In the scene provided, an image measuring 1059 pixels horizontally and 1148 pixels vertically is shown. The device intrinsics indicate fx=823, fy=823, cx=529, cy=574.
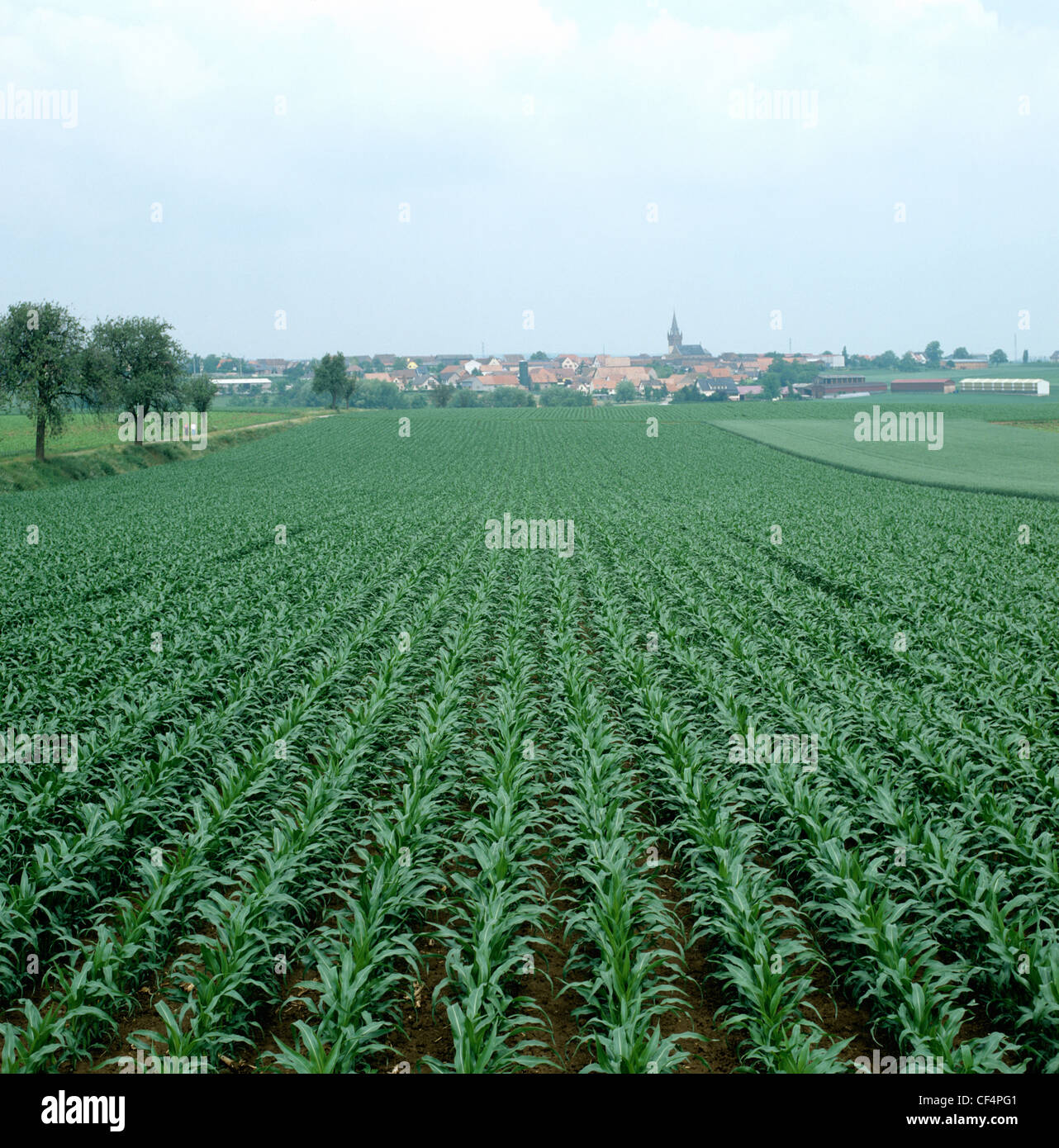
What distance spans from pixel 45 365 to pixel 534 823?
133ft

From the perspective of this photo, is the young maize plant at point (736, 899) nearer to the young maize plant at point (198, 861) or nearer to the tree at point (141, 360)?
the young maize plant at point (198, 861)

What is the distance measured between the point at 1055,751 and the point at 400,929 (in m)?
6.58

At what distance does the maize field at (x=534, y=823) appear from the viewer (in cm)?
488

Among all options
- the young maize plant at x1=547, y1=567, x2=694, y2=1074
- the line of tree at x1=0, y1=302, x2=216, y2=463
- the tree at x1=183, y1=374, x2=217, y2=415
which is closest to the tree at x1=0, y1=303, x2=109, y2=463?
the line of tree at x1=0, y1=302, x2=216, y2=463

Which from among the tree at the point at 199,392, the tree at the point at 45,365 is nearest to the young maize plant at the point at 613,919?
the tree at the point at 45,365

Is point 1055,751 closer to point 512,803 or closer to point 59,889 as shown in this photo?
point 512,803

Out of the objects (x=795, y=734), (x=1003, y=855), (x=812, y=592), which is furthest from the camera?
(x=812, y=592)

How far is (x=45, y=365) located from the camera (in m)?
38.6

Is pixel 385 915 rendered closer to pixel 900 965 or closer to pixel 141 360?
pixel 900 965

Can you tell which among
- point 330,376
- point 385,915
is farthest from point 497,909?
point 330,376

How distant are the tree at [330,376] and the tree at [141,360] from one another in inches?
2076

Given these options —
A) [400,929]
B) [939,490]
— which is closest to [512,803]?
[400,929]

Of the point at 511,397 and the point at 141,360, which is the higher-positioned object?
the point at 511,397
